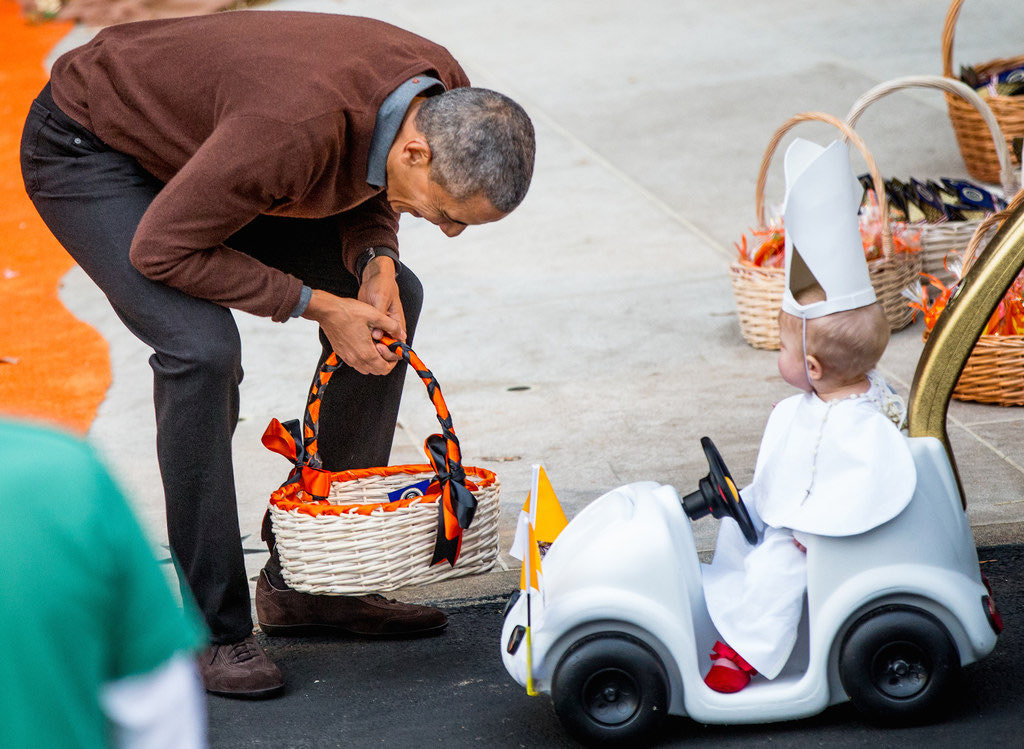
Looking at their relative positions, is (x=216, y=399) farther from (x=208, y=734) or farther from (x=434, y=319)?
(x=434, y=319)

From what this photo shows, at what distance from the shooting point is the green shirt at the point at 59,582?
96cm

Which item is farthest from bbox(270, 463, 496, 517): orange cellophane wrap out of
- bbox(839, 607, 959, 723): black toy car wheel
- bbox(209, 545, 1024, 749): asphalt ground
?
bbox(839, 607, 959, 723): black toy car wheel

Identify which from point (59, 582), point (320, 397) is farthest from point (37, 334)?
point (59, 582)

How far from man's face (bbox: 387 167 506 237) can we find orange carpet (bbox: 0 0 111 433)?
222 centimetres

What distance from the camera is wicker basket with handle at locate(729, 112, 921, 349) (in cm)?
427

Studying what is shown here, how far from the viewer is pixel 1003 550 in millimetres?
3010

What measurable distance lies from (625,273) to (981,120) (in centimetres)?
179

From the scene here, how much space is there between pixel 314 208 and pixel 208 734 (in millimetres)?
1088

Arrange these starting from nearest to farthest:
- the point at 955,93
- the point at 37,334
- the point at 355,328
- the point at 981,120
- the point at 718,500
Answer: the point at 718,500
the point at 355,328
the point at 955,93
the point at 37,334
the point at 981,120

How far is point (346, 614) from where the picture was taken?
2.86 m

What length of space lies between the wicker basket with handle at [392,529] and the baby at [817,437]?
53cm

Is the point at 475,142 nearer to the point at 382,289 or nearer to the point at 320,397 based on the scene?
the point at 382,289

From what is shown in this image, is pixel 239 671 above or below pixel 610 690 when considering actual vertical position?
below

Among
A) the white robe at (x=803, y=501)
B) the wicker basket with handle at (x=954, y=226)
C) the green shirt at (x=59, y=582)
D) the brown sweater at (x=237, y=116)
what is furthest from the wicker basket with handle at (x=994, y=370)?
the green shirt at (x=59, y=582)
